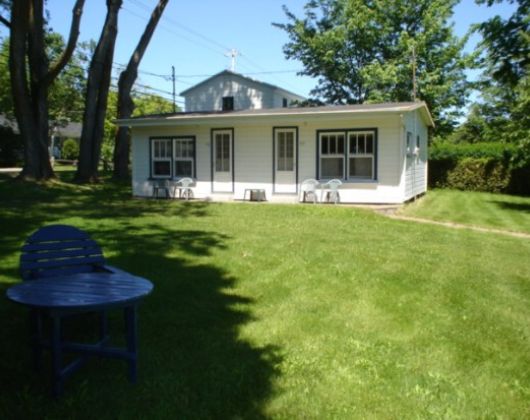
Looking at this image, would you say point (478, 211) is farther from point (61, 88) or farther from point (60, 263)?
point (61, 88)

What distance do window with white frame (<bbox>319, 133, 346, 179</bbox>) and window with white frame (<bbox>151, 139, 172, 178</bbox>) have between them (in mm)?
5611

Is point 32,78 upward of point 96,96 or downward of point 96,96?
→ upward

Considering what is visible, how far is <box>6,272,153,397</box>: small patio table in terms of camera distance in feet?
10.5

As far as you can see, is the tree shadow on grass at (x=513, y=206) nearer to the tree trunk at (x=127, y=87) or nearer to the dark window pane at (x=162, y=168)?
the dark window pane at (x=162, y=168)

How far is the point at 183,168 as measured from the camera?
1811 centimetres

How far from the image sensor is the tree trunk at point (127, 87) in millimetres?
21250

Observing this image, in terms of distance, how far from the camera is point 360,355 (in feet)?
13.3

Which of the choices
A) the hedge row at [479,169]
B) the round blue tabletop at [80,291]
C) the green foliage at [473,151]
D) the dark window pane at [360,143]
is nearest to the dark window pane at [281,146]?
the dark window pane at [360,143]

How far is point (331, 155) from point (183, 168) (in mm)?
5376

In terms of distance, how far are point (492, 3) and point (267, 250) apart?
9.73 meters

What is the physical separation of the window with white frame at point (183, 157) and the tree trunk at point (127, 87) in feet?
18.6

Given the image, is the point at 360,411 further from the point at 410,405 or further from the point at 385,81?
the point at 385,81

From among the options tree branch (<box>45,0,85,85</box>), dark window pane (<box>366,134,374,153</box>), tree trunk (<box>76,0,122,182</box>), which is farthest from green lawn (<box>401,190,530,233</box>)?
tree branch (<box>45,0,85,85</box>)

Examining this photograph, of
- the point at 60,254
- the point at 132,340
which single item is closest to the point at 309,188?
the point at 60,254
